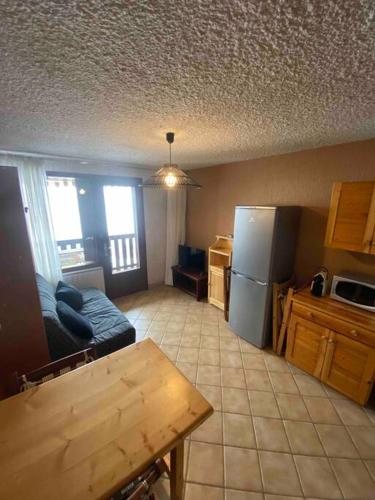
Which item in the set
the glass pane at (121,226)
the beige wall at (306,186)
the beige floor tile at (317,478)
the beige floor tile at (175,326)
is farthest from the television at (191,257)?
the beige floor tile at (317,478)

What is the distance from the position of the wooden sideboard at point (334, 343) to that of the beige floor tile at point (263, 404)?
537 millimetres

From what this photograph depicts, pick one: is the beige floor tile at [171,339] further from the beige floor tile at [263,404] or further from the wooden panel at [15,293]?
the wooden panel at [15,293]

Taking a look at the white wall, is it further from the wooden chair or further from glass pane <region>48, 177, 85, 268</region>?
the wooden chair

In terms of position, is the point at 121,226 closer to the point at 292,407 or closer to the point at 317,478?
the point at 292,407

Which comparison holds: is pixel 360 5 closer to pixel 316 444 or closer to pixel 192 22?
pixel 192 22

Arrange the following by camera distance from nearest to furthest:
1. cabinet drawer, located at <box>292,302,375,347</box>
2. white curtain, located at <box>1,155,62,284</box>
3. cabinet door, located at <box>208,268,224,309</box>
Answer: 1. cabinet drawer, located at <box>292,302,375,347</box>
2. white curtain, located at <box>1,155,62,284</box>
3. cabinet door, located at <box>208,268,224,309</box>

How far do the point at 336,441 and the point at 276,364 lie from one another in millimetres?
765

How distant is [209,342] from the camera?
2617 millimetres

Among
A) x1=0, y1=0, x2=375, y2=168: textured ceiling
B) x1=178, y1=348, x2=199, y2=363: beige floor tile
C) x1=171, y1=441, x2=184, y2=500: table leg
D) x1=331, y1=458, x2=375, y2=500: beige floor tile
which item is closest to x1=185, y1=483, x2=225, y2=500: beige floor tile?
x1=171, y1=441, x2=184, y2=500: table leg

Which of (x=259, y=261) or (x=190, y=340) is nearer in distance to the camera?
(x=259, y=261)

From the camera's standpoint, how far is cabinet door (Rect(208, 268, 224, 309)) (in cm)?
323

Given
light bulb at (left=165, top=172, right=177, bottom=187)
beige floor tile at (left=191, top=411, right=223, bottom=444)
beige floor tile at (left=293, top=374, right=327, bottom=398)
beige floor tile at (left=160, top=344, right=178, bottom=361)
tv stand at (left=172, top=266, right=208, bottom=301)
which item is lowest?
beige floor tile at (left=191, top=411, right=223, bottom=444)

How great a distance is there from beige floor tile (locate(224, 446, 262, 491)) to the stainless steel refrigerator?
3.87ft

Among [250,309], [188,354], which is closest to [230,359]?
[188,354]
